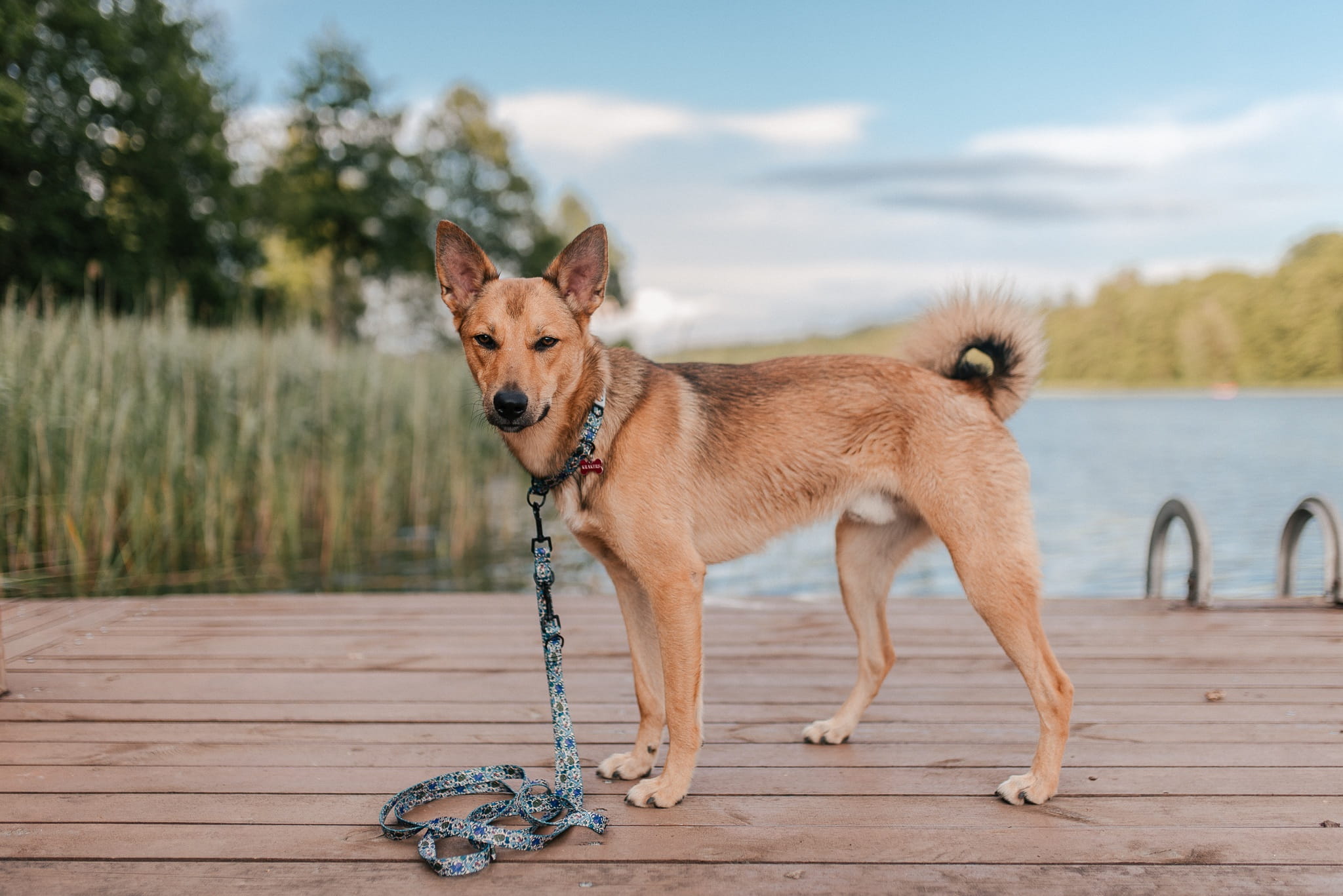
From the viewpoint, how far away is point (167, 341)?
7238mm

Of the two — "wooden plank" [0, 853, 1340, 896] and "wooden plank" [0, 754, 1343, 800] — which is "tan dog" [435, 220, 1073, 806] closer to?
"wooden plank" [0, 754, 1343, 800]

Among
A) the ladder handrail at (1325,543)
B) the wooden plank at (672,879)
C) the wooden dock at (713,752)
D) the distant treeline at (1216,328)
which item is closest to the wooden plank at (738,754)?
the wooden dock at (713,752)

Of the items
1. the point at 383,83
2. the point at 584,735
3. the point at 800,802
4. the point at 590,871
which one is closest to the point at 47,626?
the point at 584,735

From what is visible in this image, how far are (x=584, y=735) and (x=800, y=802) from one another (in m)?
0.86

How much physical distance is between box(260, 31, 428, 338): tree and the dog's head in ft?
94.3

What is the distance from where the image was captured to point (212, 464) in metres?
6.75

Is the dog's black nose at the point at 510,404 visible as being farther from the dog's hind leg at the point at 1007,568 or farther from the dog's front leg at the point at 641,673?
the dog's hind leg at the point at 1007,568

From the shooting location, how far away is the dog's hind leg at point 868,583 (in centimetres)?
297

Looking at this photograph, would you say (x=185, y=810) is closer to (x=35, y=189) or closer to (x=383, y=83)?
(x=35, y=189)

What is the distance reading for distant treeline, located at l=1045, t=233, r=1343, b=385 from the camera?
1860 inches

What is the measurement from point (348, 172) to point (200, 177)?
666 centimetres

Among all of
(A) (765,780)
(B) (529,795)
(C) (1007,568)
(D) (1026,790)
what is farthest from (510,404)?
(D) (1026,790)

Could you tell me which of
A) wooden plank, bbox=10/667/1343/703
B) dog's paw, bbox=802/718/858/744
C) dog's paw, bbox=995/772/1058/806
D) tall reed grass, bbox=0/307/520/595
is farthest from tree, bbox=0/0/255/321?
dog's paw, bbox=995/772/1058/806

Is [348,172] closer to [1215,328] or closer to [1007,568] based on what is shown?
[1007,568]
